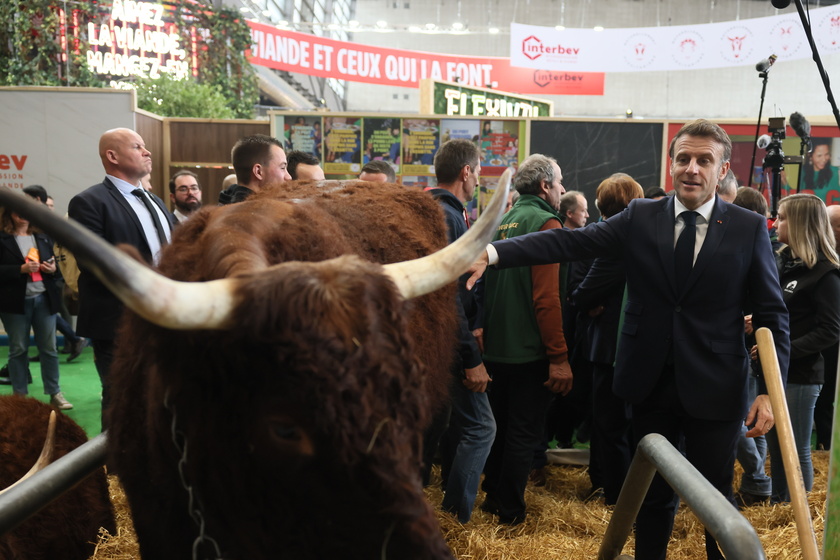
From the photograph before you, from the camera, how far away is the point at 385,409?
151 centimetres

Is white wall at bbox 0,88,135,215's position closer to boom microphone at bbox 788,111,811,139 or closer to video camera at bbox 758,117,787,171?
video camera at bbox 758,117,787,171

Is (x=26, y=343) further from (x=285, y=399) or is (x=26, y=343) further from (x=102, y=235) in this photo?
(x=285, y=399)

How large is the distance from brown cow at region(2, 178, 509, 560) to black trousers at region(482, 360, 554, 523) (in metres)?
2.25

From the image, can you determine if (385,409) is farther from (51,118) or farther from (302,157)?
(51,118)

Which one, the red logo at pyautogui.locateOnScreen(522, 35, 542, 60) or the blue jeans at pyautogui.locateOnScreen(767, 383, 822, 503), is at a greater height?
the red logo at pyautogui.locateOnScreen(522, 35, 542, 60)

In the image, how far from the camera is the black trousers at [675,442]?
2.79 metres

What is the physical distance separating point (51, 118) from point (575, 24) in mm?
13980

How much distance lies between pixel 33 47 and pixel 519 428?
29.1 feet

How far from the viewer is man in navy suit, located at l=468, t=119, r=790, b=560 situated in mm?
2740

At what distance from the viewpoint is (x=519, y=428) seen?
3867mm

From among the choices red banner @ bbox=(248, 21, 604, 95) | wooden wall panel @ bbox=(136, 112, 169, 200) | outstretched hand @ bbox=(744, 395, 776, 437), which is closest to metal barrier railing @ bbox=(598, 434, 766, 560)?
outstretched hand @ bbox=(744, 395, 776, 437)

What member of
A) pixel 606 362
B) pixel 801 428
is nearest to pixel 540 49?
pixel 606 362

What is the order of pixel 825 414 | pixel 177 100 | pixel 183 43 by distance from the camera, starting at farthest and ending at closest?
pixel 183 43
pixel 177 100
pixel 825 414

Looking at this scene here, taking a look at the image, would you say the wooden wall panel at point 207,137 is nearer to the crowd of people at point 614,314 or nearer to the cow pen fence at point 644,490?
the crowd of people at point 614,314
